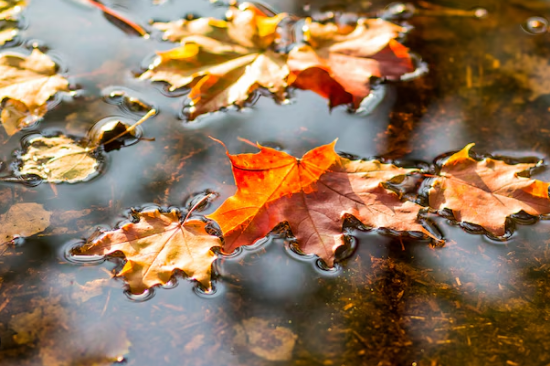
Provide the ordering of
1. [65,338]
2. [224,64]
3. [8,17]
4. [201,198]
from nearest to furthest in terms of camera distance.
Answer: [65,338], [201,198], [224,64], [8,17]

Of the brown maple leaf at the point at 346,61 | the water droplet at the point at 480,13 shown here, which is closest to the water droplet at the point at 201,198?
the brown maple leaf at the point at 346,61

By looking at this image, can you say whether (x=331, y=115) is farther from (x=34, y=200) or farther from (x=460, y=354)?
(x=34, y=200)

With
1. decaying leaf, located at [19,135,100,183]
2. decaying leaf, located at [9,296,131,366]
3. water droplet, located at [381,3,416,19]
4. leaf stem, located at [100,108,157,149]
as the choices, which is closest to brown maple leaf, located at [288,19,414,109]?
water droplet, located at [381,3,416,19]

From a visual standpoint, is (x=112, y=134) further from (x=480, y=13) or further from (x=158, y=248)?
(x=480, y=13)

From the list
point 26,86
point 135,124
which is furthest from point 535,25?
point 26,86

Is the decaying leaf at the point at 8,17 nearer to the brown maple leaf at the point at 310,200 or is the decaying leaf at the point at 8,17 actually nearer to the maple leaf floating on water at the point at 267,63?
the maple leaf floating on water at the point at 267,63

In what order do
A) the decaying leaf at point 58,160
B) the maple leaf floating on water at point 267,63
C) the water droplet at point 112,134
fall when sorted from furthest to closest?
the maple leaf floating on water at point 267,63 < the water droplet at point 112,134 < the decaying leaf at point 58,160

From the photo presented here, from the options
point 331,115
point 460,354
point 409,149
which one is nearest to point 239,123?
point 331,115
